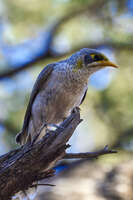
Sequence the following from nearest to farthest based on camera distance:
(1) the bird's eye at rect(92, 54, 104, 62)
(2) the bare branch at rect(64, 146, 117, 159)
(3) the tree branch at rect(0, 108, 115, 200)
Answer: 1. (3) the tree branch at rect(0, 108, 115, 200)
2. (2) the bare branch at rect(64, 146, 117, 159)
3. (1) the bird's eye at rect(92, 54, 104, 62)

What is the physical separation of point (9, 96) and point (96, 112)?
229cm

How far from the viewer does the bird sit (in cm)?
565

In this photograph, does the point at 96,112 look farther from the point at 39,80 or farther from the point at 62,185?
the point at 39,80

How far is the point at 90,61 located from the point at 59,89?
67 cm

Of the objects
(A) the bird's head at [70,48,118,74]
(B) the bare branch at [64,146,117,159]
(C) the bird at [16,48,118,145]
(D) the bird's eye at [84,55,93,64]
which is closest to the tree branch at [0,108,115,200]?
(B) the bare branch at [64,146,117,159]

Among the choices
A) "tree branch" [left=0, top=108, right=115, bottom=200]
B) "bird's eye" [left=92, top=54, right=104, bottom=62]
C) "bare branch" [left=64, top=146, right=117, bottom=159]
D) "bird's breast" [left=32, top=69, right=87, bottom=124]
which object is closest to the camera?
"tree branch" [left=0, top=108, right=115, bottom=200]

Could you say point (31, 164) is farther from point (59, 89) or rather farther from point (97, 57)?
point (97, 57)

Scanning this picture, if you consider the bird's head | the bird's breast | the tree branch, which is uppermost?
the bird's head

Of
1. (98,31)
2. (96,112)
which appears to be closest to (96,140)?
(96,112)

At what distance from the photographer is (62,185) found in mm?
7262

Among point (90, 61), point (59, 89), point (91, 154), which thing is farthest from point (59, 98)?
point (91, 154)

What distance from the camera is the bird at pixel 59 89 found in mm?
5648

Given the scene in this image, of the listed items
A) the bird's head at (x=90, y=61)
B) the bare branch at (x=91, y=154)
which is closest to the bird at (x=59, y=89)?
the bird's head at (x=90, y=61)

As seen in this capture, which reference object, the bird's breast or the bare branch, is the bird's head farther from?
the bare branch
